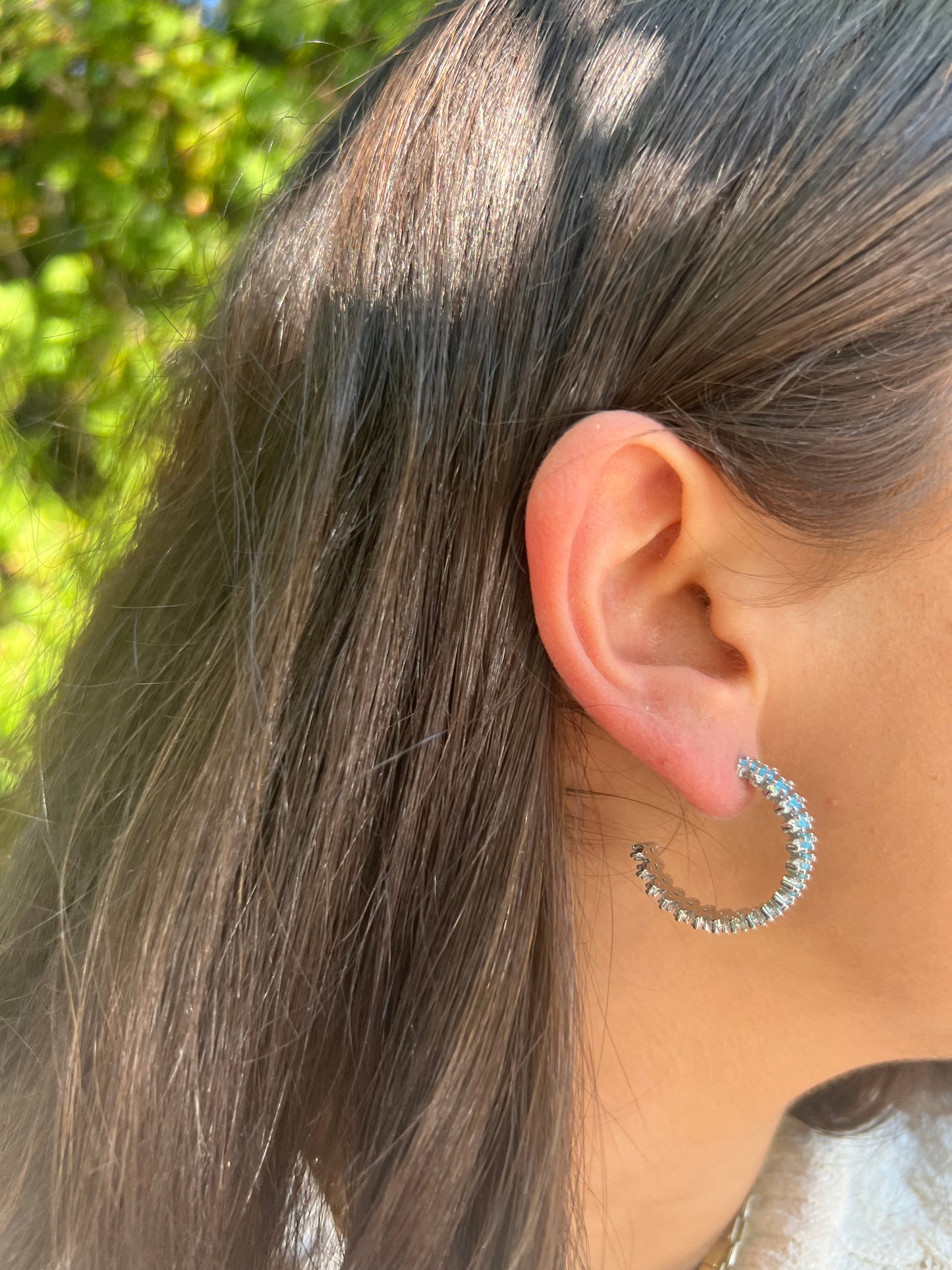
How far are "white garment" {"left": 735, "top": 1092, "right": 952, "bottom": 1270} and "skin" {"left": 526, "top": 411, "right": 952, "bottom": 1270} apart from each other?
57 cm

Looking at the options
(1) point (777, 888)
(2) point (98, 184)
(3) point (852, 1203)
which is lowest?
(3) point (852, 1203)

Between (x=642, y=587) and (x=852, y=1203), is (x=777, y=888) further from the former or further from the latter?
(x=852, y=1203)

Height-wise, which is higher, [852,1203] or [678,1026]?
[678,1026]

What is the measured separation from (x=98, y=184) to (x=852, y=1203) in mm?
2213

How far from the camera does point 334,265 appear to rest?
0.74 m

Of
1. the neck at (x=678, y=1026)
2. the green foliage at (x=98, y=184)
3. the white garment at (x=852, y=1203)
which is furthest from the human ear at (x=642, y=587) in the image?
the green foliage at (x=98, y=184)

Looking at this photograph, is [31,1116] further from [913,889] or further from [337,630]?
[913,889]

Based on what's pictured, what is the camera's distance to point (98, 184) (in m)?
1.77

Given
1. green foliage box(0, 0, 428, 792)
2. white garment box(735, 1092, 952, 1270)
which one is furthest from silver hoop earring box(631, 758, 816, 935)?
green foliage box(0, 0, 428, 792)

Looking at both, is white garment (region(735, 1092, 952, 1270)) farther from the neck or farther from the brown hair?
the brown hair

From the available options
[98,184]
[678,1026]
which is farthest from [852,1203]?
[98,184]

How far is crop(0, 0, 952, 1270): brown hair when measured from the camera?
641mm

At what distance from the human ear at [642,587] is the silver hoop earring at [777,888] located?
21 mm

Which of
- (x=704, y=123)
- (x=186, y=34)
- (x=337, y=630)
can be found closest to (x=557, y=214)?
(x=704, y=123)
